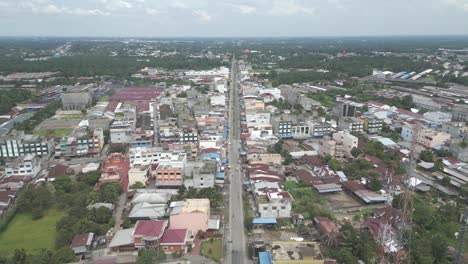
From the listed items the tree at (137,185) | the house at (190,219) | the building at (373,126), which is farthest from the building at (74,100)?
the building at (373,126)

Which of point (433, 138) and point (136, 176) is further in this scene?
point (433, 138)

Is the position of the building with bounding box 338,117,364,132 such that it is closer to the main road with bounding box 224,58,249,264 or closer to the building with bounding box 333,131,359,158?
the building with bounding box 333,131,359,158

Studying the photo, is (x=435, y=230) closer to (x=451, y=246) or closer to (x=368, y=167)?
(x=451, y=246)

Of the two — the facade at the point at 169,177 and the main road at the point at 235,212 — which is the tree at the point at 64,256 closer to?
the main road at the point at 235,212

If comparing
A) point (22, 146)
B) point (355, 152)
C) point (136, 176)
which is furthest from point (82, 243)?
point (355, 152)

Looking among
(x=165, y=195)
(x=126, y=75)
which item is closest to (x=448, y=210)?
(x=165, y=195)

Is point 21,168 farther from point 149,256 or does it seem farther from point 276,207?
point 276,207

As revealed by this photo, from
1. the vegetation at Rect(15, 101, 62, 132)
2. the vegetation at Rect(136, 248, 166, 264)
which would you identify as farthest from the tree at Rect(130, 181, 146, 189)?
the vegetation at Rect(15, 101, 62, 132)
